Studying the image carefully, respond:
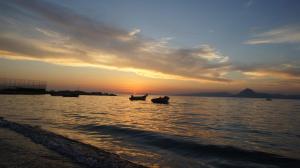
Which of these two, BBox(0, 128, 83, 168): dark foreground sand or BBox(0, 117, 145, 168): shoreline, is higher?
BBox(0, 128, 83, 168): dark foreground sand

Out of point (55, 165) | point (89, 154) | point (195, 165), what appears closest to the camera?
point (55, 165)

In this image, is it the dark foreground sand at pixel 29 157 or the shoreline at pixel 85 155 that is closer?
the dark foreground sand at pixel 29 157

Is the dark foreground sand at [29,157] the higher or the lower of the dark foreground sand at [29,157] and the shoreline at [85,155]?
the higher

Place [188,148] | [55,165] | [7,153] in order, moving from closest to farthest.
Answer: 1. [55,165]
2. [7,153]
3. [188,148]

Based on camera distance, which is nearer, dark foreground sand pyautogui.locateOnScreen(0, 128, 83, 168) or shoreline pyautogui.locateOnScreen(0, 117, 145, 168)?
dark foreground sand pyautogui.locateOnScreen(0, 128, 83, 168)

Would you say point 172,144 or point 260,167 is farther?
point 172,144

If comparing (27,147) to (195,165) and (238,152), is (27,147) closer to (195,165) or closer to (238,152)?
(195,165)

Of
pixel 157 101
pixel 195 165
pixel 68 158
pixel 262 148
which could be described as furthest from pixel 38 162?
pixel 157 101

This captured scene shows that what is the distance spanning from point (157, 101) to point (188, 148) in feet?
297

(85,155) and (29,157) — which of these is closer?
(29,157)

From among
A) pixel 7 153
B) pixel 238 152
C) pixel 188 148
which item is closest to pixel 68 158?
pixel 7 153

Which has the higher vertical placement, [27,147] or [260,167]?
[27,147]

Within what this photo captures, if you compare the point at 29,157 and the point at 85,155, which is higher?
the point at 29,157

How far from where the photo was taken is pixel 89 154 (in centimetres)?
1272
